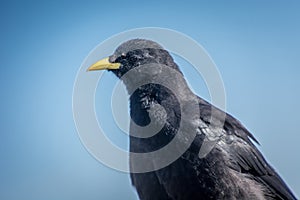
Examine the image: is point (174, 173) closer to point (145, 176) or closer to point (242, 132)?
point (145, 176)

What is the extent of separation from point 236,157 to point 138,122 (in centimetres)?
169

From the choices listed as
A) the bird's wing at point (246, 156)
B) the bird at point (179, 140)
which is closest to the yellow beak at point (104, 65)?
the bird at point (179, 140)

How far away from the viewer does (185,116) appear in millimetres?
7168

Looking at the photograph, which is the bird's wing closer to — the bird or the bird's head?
the bird

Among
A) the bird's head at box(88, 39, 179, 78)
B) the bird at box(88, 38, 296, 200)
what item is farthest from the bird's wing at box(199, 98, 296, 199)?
the bird's head at box(88, 39, 179, 78)

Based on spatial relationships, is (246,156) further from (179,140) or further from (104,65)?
(104,65)

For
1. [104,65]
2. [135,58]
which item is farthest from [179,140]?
[104,65]

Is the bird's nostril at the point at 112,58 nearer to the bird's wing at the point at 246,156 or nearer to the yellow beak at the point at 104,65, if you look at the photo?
the yellow beak at the point at 104,65

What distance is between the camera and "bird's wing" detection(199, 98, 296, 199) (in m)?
7.41

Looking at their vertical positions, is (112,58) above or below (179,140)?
above

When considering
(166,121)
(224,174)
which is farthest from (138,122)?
(224,174)

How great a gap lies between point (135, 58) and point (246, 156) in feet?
8.35

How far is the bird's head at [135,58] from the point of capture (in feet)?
26.3

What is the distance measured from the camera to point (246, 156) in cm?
767
